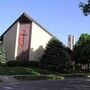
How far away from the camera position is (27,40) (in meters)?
43.8

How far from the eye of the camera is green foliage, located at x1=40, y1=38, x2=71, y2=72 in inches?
1613

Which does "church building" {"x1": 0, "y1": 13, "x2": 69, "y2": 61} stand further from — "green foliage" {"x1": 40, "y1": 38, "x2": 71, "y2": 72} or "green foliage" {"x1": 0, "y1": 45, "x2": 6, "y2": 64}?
"green foliage" {"x1": 0, "y1": 45, "x2": 6, "y2": 64}

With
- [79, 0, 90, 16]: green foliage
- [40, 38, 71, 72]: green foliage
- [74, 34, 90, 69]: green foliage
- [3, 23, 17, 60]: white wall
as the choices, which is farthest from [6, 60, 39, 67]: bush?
[79, 0, 90, 16]: green foliage

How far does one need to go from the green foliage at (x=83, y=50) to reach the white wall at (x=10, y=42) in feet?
29.1

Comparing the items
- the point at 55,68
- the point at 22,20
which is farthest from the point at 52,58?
the point at 22,20

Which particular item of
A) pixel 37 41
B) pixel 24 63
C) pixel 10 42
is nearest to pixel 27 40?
pixel 37 41

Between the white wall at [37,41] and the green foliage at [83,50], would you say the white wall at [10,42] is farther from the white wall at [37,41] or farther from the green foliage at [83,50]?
the green foliage at [83,50]

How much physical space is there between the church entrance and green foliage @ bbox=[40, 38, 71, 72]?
112 inches

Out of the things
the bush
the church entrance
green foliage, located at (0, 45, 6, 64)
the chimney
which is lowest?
the bush

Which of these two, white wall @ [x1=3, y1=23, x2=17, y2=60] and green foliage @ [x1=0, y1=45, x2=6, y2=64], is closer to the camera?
green foliage @ [x1=0, y1=45, x2=6, y2=64]

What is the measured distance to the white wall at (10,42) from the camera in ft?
146

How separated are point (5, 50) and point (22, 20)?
15.3 ft

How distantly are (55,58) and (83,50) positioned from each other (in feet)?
17.7

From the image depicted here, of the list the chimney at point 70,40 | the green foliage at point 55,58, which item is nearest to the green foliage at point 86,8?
the green foliage at point 55,58
